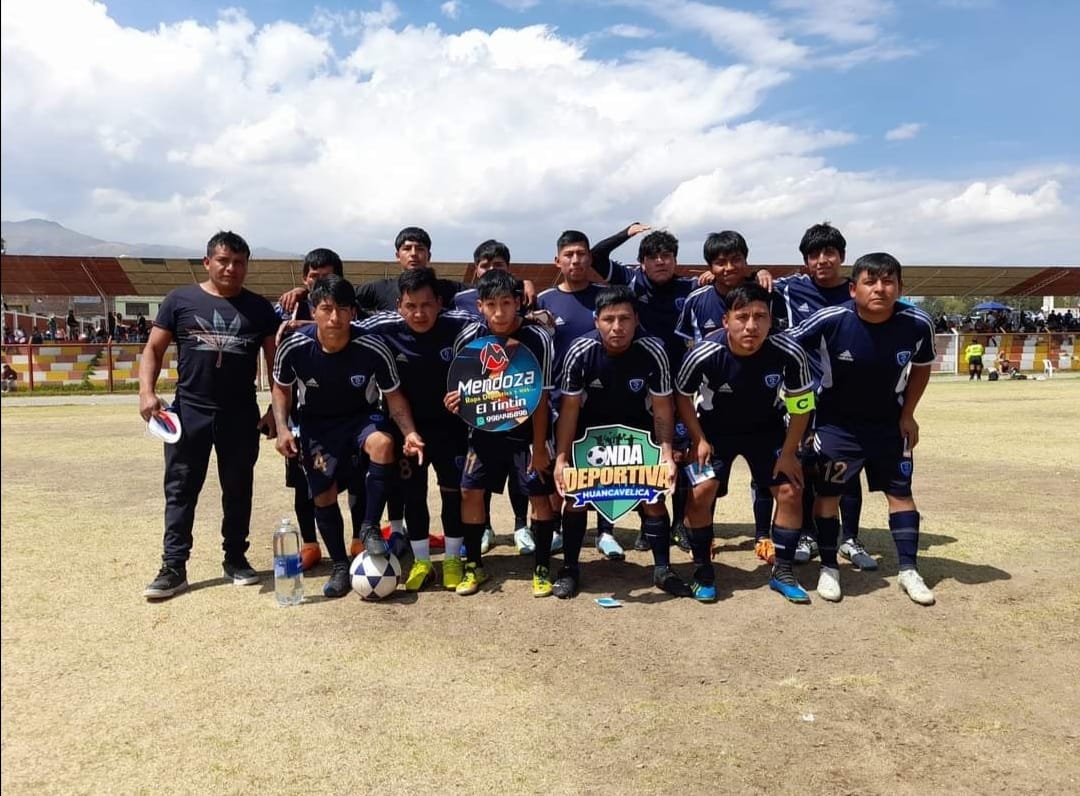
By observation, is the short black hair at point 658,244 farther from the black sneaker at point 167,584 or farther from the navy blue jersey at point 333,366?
the black sneaker at point 167,584

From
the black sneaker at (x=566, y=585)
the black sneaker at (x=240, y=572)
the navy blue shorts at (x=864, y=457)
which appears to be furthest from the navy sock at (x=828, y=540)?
the black sneaker at (x=240, y=572)

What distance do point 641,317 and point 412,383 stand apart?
2.02m

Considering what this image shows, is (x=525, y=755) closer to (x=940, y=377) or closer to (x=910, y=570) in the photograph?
(x=910, y=570)

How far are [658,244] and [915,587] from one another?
3.12 meters

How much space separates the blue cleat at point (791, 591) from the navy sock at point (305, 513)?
11.3 ft

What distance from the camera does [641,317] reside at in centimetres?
632

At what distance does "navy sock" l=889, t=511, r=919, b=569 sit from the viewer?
5160 mm

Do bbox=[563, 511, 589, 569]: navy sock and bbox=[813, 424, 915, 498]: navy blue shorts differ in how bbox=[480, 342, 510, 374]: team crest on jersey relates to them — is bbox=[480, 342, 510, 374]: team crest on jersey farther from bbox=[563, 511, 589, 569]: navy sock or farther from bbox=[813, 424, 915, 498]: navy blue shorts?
bbox=[813, 424, 915, 498]: navy blue shorts

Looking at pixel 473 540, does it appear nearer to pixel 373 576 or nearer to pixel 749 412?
Answer: pixel 373 576

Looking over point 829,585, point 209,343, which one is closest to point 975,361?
point 829,585

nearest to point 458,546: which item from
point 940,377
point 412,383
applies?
point 412,383

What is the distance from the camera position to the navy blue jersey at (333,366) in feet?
17.2

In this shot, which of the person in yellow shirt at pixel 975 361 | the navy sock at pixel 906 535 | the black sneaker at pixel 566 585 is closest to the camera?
the black sneaker at pixel 566 585

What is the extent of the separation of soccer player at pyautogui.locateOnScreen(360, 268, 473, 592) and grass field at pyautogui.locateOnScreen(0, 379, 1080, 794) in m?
0.51
